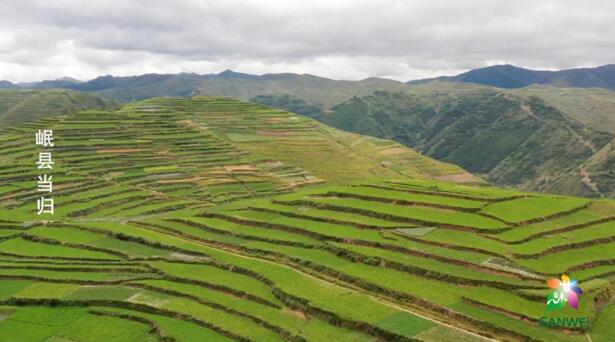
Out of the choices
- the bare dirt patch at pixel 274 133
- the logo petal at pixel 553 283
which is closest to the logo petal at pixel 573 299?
the logo petal at pixel 553 283

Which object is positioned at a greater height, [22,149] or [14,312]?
[22,149]

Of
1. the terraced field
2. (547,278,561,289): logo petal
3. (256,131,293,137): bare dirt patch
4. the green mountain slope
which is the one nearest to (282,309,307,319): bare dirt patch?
the terraced field

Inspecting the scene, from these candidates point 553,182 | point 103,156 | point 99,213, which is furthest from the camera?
point 553,182

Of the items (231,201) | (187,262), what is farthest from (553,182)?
(187,262)

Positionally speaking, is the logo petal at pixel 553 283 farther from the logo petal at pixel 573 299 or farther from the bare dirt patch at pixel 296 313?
the bare dirt patch at pixel 296 313

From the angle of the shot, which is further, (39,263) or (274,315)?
(39,263)

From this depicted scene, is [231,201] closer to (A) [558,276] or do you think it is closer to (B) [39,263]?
(B) [39,263]
